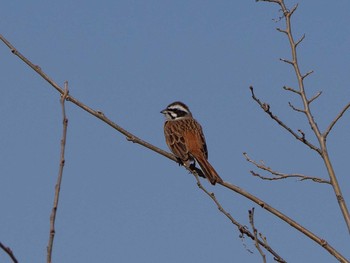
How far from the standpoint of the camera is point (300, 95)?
484 centimetres

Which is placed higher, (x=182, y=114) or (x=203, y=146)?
Answer: (x=182, y=114)

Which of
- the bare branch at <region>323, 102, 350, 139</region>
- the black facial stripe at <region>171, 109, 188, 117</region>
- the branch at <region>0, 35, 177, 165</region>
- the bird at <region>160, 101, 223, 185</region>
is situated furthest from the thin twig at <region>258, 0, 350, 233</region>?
the black facial stripe at <region>171, 109, 188, 117</region>

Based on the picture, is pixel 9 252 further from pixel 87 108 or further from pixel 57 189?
pixel 87 108

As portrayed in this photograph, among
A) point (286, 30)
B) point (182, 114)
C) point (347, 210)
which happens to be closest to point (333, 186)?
point (347, 210)

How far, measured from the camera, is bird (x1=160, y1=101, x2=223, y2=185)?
29.3 feet

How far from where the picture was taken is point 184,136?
9516 mm

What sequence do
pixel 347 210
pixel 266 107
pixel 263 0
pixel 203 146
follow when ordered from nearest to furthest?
pixel 347 210 → pixel 266 107 → pixel 263 0 → pixel 203 146

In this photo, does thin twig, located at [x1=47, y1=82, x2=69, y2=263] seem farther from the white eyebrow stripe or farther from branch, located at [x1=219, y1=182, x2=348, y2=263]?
the white eyebrow stripe

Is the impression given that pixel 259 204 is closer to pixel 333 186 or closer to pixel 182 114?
pixel 333 186

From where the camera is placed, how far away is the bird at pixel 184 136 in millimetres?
8930

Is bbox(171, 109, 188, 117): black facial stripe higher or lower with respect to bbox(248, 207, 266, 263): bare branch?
higher

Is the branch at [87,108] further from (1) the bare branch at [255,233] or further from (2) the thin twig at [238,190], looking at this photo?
(1) the bare branch at [255,233]

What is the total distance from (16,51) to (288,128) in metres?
1.67

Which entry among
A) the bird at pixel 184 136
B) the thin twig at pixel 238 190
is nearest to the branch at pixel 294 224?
the thin twig at pixel 238 190
